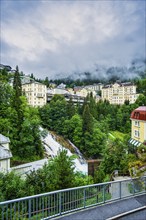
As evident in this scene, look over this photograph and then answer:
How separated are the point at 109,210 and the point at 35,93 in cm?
6608

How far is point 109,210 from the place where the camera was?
746cm

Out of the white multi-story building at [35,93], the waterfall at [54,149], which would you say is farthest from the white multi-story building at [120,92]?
the waterfall at [54,149]

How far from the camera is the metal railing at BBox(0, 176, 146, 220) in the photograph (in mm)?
6178

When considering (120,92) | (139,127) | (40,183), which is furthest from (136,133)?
(120,92)


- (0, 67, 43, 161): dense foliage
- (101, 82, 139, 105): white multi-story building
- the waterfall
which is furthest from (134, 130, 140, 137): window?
(101, 82, 139, 105): white multi-story building

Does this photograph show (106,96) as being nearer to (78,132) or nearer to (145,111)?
(78,132)

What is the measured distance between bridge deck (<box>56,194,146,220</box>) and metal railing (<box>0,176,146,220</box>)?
24 centimetres

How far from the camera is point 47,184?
13297 millimetres

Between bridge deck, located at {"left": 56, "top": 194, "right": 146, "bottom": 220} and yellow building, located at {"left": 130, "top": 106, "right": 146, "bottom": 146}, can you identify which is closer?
bridge deck, located at {"left": 56, "top": 194, "right": 146, "bottom": 220}

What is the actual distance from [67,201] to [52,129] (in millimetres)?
42935

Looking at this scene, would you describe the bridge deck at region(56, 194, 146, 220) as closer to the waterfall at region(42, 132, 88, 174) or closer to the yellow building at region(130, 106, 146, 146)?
the yellow building at region(130, 106, 146, 146)

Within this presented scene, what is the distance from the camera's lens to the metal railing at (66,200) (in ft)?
20.3

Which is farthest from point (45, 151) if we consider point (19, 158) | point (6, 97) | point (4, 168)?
point (4, 168)

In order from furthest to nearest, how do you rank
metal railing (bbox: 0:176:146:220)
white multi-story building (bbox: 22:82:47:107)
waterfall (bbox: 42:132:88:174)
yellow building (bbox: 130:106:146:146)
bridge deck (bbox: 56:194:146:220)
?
white multi-story building (bbox: 22:82:47:107) < waterfall (bbox: 42:132:88:174) < yellow building (bbox: 130:106:146:146) < bridge deck (bbox: 56:194:146:220) < metal railing (bbox: 0:176:146:220)
